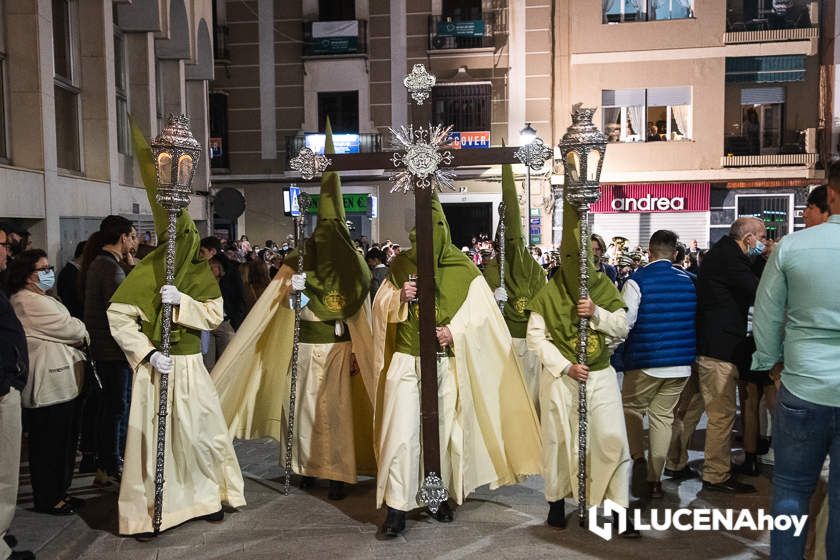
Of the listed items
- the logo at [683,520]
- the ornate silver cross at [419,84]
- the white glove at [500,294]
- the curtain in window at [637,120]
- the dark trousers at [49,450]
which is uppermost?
the curtain in window at [637,120]

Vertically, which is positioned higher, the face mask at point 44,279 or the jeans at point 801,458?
the face mask at point 44,279

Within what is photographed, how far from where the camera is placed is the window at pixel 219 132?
79.5 ft

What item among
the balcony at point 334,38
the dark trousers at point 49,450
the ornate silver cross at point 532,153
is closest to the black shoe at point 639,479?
the ornate silver cross at point 532,153

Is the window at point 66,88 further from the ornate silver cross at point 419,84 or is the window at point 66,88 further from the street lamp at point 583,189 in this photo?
the street lamp at point 583,189

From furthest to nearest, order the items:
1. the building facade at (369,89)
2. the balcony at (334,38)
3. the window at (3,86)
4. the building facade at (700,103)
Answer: the balcony at (334,38)
the building facade at (369,89)
the building facade at (700,103)
the window at (3,86)

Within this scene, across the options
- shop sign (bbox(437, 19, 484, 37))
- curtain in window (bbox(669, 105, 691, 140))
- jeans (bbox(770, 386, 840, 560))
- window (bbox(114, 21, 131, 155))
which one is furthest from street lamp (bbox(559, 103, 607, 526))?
shop sign (bbox(437, 19, 484, 37))

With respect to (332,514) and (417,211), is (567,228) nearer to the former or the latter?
(417,211)

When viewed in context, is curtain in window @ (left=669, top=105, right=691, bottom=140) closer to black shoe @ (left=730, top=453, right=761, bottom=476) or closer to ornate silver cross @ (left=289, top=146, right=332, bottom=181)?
black shoe @ (left=730, top=453, right=761, bottom=476)

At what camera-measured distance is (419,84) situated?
203 inches

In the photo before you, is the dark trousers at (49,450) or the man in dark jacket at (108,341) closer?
the dark trousers at (49,450)

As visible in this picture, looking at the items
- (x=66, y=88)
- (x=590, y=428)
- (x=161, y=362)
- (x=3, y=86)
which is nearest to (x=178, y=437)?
(x=161, y=362)

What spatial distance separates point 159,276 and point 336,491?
81.5 inches

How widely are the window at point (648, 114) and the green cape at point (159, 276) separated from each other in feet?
60.5

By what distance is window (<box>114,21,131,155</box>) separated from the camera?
43.8 ft
